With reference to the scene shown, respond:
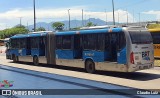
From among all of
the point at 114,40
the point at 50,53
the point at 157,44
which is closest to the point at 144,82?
the point at 114,40

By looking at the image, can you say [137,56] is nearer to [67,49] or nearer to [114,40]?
[114,40]

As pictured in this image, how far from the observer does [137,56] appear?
51.4ft

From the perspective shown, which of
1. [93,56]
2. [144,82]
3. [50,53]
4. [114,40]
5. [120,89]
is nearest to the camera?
[120,89]

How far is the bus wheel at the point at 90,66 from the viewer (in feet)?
59.8

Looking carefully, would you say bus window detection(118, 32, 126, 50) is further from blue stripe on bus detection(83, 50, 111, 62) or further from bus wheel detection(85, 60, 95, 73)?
bus wheel detection(85, 60, 95, 73)

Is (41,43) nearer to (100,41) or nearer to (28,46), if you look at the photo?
(28,46)

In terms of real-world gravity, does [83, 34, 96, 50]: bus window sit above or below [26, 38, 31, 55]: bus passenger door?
above

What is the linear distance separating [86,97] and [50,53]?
1260 cm

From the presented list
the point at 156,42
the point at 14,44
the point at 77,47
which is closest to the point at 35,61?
the point at 14,44

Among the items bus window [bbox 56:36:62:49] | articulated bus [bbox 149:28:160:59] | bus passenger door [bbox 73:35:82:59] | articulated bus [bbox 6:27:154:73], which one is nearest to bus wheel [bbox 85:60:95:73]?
articulated bus [bbox 6:27:154:73]

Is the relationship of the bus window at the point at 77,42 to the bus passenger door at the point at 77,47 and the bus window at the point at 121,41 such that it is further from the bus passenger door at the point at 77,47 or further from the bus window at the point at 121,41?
the bus window at the point at 121,41

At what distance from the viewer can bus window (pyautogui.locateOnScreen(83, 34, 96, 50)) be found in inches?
718

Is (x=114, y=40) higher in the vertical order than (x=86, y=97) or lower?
higher

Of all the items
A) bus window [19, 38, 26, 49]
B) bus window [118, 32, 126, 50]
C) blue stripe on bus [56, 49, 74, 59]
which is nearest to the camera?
bus window [118, 32, 126, 50]
